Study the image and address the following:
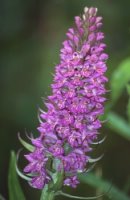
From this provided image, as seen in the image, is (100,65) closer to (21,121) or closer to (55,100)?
(55,100)

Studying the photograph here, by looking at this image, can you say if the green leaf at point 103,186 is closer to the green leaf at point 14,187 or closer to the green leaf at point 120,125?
the green leaf at point 120,125

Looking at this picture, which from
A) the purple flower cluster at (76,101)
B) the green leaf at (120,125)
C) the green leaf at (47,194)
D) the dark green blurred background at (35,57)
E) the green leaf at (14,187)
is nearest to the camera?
the purple flower cluster at (76,101)

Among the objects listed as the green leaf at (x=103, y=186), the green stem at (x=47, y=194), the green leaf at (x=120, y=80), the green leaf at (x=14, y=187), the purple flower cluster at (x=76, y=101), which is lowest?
the green leaf at (x=103, y=186)

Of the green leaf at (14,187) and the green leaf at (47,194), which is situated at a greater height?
the green leaf at (14,187)

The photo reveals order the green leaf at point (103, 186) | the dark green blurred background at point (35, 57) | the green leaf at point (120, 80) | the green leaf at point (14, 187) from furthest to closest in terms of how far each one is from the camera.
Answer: the dark green blurred background at point (35, 57), the green leaf at point (103, 186), the green leaf at point (120, 80), the green leaf at point (14, 187)

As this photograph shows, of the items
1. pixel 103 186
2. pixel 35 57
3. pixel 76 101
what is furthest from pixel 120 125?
pixel 35 57

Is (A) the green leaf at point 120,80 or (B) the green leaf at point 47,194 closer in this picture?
(B) the green leaf at point 47,194

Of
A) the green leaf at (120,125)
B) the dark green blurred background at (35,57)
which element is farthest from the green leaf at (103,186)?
the dark green blurred background at (35,57)
